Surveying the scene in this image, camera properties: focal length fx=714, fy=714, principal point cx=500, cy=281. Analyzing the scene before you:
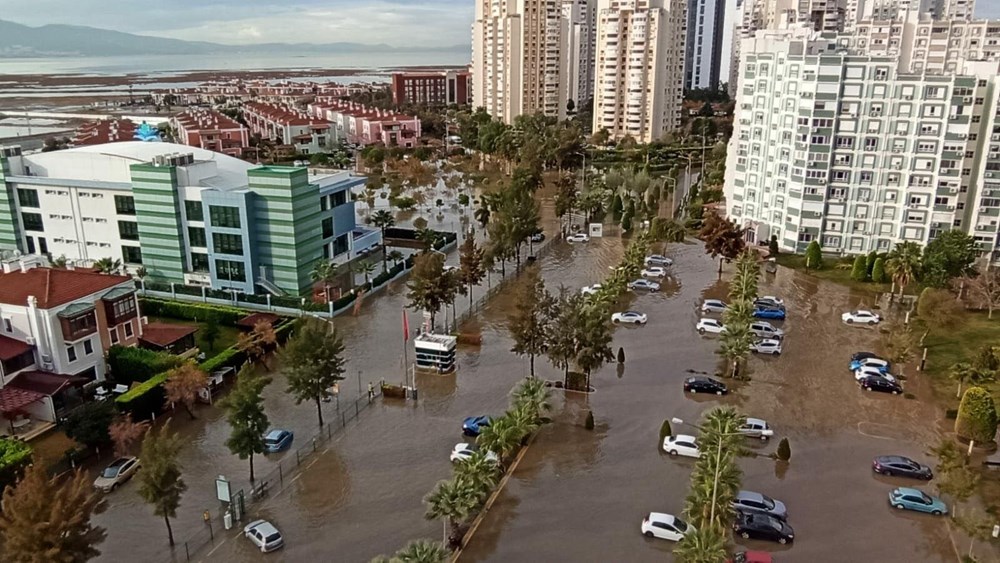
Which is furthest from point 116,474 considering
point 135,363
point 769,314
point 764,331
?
point 769,314

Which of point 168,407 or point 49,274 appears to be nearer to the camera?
point 168,407

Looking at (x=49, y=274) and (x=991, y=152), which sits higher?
(x=991, y=152)

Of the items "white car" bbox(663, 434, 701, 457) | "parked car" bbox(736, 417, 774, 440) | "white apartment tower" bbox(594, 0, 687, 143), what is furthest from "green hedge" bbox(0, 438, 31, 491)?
"white apartment tower" bbox(594, 0, 687, 143)

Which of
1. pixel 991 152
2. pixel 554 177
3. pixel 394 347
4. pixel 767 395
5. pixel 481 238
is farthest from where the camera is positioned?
pixel 554 177

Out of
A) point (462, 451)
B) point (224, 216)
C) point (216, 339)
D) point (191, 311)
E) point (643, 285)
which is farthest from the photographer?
point (643, 285)

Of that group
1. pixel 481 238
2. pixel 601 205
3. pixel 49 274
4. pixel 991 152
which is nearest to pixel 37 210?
pixel 49 274

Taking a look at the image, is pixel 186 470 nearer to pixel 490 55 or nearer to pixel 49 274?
pixel 49 274

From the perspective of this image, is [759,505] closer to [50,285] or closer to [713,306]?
[713,306]
